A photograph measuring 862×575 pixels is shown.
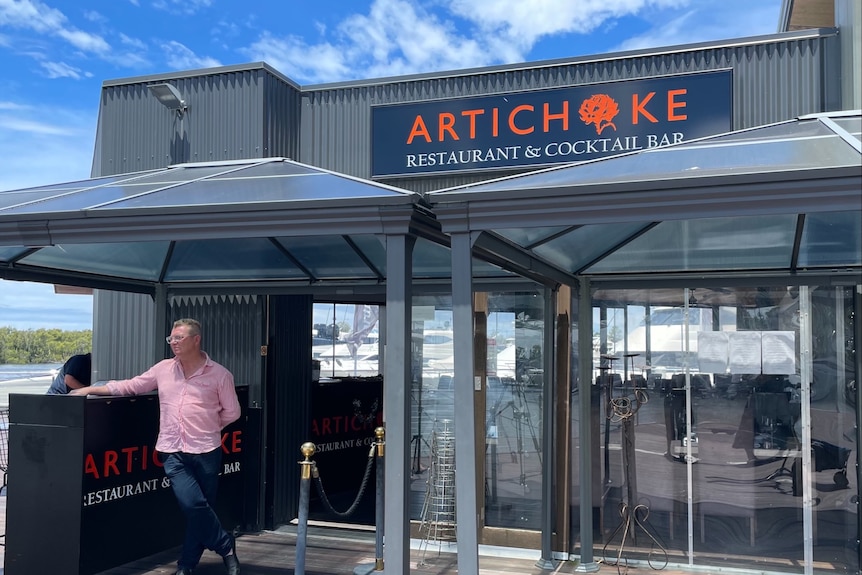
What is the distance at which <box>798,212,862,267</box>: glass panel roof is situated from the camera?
4.80m

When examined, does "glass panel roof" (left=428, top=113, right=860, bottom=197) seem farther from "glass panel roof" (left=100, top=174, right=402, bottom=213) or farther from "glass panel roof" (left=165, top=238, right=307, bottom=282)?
"glass panel roof" (left=165, top=238, right=307, bottom=282)

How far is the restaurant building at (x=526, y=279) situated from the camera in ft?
16.1

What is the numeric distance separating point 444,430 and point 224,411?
254 centimetres

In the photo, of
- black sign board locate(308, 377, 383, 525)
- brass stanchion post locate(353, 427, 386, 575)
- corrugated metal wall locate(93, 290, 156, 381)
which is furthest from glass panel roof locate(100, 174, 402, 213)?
black sign board locate(308, 377, 383, 525)

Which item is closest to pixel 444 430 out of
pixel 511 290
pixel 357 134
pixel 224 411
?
pixel 511 290

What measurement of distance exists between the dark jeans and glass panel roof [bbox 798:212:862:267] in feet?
14.8

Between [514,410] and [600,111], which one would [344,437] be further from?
[600,111]

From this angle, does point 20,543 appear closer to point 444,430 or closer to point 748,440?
point 444,430

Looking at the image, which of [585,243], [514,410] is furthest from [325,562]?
[585,243]

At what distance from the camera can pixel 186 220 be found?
5.15 metres

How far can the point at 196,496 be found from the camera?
6.09 m

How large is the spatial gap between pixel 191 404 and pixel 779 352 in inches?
190

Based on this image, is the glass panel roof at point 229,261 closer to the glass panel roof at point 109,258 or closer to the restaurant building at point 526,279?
the restaurant building at point 526,279

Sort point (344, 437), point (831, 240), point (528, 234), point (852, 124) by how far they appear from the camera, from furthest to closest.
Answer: point (344, 437) → point (831, 240) → point (528, 234) → point (852, 124)
